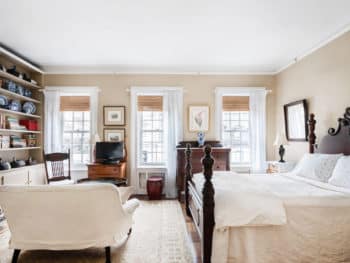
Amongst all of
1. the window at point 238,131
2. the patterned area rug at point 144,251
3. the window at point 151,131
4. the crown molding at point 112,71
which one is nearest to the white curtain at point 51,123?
the crown molding at point 112,71

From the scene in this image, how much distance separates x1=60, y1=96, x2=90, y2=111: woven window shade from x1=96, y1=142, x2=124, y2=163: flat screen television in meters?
0.99

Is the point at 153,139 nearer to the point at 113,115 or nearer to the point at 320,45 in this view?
the point at 113,115

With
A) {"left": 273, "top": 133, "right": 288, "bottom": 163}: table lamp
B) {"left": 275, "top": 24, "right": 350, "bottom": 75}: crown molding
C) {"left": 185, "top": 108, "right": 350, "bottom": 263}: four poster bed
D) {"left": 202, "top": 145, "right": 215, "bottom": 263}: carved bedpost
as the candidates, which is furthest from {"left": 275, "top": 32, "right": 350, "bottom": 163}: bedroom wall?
{"left": 202, "top": 145, "right": 215, "bottom": 263}: carved bedpost

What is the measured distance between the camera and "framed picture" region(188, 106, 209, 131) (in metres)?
6.16

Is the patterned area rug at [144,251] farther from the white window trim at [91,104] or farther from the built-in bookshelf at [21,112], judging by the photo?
the white window trim at [91,104]

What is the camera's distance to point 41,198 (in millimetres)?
2527

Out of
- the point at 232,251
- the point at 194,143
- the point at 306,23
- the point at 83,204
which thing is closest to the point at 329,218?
the point at 232,251

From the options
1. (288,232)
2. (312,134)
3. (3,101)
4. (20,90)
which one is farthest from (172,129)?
(288,232)

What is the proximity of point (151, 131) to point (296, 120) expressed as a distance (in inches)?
121

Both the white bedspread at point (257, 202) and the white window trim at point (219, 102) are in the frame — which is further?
the white window trim at point (219, 102)

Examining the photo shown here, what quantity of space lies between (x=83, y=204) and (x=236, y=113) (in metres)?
4.60

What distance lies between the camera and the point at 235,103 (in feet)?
20.7

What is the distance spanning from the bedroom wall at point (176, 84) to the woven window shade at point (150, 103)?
11.5 inches

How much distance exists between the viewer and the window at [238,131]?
6312mm
